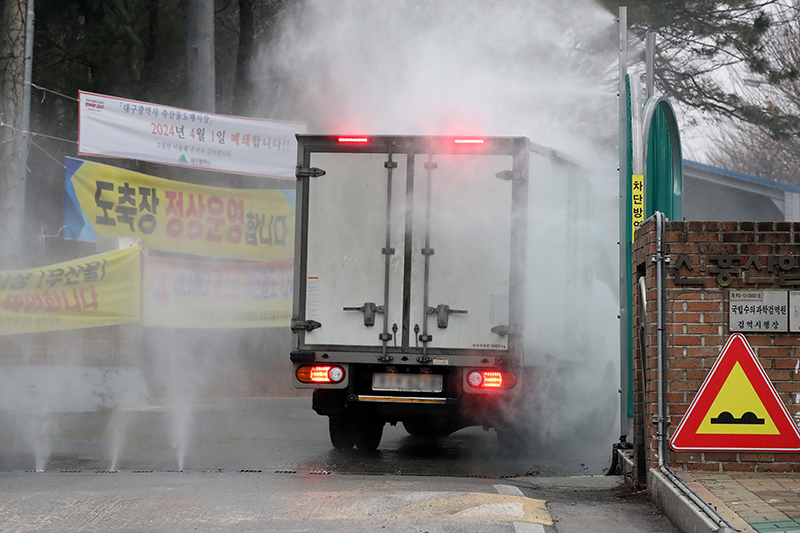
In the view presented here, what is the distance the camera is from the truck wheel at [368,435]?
9.44 metres

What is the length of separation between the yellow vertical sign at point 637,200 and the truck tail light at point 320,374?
2.78 m

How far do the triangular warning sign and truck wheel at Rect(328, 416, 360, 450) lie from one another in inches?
160

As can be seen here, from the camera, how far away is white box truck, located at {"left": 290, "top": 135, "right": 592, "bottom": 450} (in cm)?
853

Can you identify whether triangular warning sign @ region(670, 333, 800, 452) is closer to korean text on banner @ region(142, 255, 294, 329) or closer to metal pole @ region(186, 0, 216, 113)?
korean text on banner @ region(142, 255, 294, 329)

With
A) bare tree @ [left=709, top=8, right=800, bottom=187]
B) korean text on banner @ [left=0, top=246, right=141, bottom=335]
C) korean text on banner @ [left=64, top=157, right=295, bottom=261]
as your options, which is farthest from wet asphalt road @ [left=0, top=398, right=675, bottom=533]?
bare tree @ [left=709, top=8, right=800, bottom=187]

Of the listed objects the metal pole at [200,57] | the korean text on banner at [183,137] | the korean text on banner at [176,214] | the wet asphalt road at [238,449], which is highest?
the metal pole at [200,57]

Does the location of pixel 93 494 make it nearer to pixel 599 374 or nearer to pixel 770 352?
pixel 770 352

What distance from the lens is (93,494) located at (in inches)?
252

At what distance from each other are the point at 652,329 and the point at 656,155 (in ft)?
9.78

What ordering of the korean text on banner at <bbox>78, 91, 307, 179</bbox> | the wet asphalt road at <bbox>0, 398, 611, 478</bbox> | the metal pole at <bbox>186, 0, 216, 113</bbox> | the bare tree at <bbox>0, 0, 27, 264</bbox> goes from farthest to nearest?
the metal pole at <bbox>186, 0, 216, 113</bbox>, the bare tree at <bbox>0, 0, 27, 264</bbox>, the korean text on banner at <bbox>78, 91, 307, 179</bbox>, the wet asphalt road at <bbox>0, 398, 611, 478</bbox>

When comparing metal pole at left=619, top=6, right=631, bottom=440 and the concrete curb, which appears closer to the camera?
the concrete curb

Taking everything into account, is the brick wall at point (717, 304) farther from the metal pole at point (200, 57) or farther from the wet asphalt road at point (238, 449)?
the metal pole at point (200, 57)

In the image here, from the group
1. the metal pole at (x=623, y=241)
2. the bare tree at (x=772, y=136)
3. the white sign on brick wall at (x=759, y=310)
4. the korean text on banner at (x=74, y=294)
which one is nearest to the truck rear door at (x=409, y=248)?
the metal pole at (x=623, y=241)

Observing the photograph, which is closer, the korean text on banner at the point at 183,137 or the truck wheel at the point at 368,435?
the truck wheel at the point at 368,435
